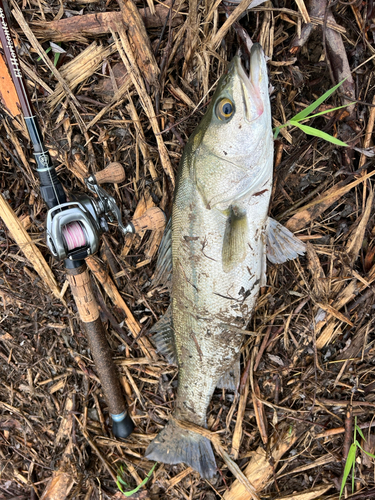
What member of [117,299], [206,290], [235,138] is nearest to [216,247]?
[206,290]

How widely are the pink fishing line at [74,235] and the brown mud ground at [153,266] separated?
52 centimetres

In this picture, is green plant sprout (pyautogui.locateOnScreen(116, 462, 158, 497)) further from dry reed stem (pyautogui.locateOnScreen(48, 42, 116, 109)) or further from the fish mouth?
dry reed stem (pyautogui.locateOnScreen(48, 42, 116, 109))

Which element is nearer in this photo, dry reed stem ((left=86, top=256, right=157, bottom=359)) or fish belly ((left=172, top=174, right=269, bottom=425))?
fish belly ((left=172, top=174, right=269, bottom=425))

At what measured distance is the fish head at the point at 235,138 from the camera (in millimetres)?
1561

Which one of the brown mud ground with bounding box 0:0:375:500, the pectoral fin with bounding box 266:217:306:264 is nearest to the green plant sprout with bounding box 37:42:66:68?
the brown mud ground with bounding box 0:0:375:500

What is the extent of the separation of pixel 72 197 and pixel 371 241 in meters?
2.25

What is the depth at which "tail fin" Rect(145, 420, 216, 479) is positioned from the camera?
7.69 ft

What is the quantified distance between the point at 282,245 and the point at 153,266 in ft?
3.35

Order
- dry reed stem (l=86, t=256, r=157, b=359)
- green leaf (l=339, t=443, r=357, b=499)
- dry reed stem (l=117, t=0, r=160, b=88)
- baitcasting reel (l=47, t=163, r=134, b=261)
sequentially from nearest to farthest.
Result: 1. baitcasting reel (l=47, t=163, r=134, b=261)
2. dry reed stem (l=117, t=0, r=160, b=88)
3. green leaf (l=339, t=443, r=357, b=499)
4. dry reed stem (l=86, t=256, r=157, b=359)

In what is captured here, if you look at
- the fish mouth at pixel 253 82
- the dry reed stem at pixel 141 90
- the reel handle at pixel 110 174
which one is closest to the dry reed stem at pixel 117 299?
the reel handle at pixel 110 174

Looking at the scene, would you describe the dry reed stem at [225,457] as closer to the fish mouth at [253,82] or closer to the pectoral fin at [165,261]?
the pectoral fin at [165,261]

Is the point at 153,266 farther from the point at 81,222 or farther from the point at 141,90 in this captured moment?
the point at 141,90

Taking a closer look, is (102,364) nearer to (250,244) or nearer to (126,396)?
(126,396)

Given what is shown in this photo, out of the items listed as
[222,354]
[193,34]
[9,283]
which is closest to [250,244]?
[222,354]
